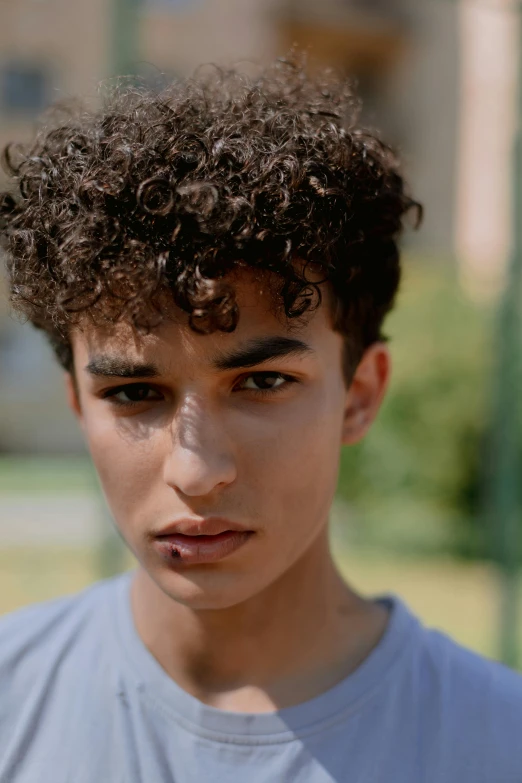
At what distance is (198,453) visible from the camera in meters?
1.35

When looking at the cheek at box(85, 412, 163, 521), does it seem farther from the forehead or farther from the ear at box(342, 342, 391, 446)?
the ear at box(342, 342, 391, 446)

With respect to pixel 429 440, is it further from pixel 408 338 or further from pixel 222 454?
pixel 222 454

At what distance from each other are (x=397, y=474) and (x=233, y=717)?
684 cm

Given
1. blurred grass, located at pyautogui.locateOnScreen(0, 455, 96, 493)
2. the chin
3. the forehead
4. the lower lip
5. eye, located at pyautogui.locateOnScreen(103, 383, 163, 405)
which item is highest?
blurred grass, located at pyautogui.locateOnScreen(0, 455, 96, 493)

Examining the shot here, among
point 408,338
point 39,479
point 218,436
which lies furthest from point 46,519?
point 218,436

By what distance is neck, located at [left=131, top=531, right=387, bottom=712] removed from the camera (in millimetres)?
1528

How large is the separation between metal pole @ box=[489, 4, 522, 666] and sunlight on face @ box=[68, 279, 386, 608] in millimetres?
3153

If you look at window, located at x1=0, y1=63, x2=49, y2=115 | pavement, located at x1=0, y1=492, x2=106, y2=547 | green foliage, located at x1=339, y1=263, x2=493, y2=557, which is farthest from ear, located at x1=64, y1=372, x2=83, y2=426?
window, located at x1=0, y1=63, x2=49, y2=115

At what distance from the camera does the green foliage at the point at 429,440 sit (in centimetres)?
807

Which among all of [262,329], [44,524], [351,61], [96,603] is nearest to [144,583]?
[96,603]

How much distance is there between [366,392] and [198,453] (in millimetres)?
458

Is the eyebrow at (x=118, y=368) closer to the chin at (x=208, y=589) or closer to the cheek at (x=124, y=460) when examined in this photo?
the cheek at (x=124, y=460)

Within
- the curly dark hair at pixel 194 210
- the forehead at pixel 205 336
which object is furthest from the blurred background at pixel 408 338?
the forehead at pixel 205 336

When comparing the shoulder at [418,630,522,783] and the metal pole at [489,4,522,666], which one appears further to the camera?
the metal pole at [489,4,522,666]
